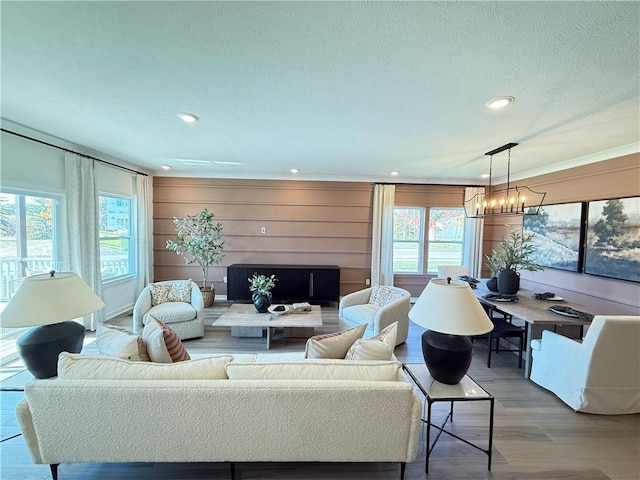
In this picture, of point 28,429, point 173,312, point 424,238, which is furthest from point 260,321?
point 424,238

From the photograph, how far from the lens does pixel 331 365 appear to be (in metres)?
1.70

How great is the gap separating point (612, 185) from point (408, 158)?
250 centimetres

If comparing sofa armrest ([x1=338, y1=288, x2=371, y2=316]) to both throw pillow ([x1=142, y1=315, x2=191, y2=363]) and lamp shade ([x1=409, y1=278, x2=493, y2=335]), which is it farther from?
throw pillow ([x1=142, y1=315, x2=191, y2=363])

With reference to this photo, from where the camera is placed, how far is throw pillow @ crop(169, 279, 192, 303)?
160 inches

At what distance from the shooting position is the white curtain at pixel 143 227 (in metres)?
5.19

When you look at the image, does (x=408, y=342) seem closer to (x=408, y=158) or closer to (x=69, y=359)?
(x=408, y=158)

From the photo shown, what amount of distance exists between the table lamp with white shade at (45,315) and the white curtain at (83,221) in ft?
7.34

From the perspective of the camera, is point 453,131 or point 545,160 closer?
point 453,131

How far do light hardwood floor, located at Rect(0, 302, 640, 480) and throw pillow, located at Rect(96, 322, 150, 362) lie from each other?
720mm

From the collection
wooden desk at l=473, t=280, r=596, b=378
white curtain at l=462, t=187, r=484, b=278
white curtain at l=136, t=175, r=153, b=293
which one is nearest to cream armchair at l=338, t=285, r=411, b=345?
wooden desk at l=473, t=280, r=596, b=378

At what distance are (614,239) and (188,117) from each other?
5042 millimetres

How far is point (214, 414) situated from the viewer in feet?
5.11

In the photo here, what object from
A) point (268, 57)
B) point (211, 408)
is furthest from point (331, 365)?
point (268, 57)

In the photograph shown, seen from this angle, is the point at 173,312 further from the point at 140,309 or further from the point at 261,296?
the point at 261,296
